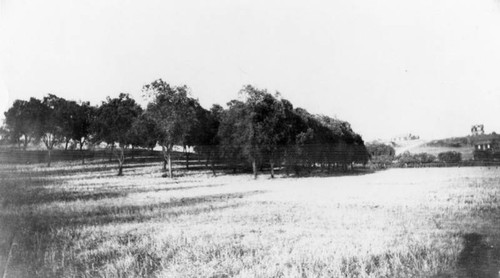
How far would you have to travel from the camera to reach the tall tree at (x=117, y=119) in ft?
173

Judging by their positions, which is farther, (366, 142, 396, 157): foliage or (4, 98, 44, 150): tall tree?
(366, 142, 396, 157): foliage

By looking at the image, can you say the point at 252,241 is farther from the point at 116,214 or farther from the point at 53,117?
the point at 53,117

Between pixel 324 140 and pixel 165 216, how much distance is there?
6082cm

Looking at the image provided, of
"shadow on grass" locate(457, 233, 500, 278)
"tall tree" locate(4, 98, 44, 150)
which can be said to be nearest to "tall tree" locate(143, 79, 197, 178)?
"tall tree" locate(4, 98, 44, 150)

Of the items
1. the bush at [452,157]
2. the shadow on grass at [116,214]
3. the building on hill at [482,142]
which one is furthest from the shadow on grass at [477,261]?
the bush at [452,157]

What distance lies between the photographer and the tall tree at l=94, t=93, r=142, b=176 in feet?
173

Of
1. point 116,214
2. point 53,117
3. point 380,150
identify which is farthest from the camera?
point 380,150

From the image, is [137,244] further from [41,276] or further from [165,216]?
[165,216]

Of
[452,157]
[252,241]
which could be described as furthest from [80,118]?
Answer: [452,157]

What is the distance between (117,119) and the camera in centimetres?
5272

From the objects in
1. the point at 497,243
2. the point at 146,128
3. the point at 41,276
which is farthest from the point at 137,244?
the point at 146,128

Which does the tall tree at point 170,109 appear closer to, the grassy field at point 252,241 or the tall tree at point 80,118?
the tall tree at point 80,118

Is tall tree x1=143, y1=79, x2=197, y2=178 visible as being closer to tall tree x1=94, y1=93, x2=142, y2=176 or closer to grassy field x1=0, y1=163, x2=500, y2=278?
tall tree x1=94, y1=93, x2=142, y2=176

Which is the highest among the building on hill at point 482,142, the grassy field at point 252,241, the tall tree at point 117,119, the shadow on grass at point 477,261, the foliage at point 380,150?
the tall tree at point 117,119
